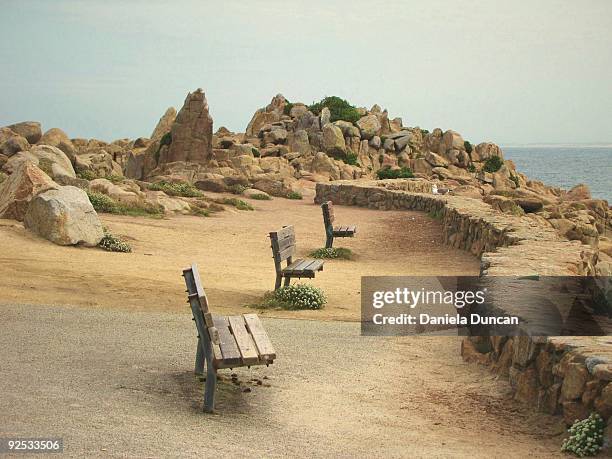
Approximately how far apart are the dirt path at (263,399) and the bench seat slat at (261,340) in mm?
443

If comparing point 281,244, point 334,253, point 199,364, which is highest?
point 281,244

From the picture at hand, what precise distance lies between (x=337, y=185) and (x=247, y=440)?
938 inches

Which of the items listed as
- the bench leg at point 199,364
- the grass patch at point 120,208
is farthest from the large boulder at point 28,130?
the bench leg at point 199,364

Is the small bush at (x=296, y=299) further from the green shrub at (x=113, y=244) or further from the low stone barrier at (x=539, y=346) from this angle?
the green shrub at (x=113, y=244)

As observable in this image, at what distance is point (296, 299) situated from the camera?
10547 millimetres

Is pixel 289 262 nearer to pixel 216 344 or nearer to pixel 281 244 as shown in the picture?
pixel 281 244

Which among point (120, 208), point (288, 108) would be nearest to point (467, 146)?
point (288, 108)

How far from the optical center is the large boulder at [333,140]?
145 feet

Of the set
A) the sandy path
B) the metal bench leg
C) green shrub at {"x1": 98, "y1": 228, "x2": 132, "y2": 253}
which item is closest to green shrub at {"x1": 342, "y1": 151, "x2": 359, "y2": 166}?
the sandy path

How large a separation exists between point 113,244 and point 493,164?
3655cm

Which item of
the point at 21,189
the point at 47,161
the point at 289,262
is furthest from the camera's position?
the point at 47,161

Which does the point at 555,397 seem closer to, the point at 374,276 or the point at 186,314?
the point at 186,314

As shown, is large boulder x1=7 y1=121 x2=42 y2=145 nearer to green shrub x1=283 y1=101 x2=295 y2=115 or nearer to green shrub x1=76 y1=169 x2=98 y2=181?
green shrub x1=76 y1=169 x2=98 y2=181

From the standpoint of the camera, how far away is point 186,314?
977 centimetres
